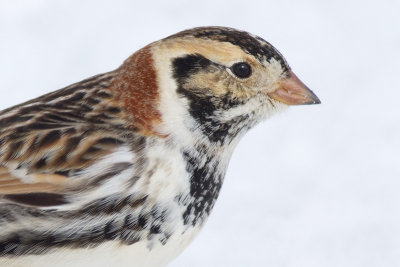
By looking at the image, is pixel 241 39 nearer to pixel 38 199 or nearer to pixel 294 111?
pixel 38 199

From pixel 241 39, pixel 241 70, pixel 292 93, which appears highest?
pixel 241 39

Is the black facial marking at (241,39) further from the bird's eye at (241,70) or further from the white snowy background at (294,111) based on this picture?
the white snowy background at (294,111)

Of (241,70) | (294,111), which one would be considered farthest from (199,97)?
(294,111)

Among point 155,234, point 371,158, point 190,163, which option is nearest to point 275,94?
point 190,163

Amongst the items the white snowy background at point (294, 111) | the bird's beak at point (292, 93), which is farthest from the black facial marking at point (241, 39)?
the white snowy background at point (294, 111)

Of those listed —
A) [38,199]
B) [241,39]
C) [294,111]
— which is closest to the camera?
[38,199]

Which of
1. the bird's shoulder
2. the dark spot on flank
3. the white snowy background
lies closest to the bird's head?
the bird's shoulder
